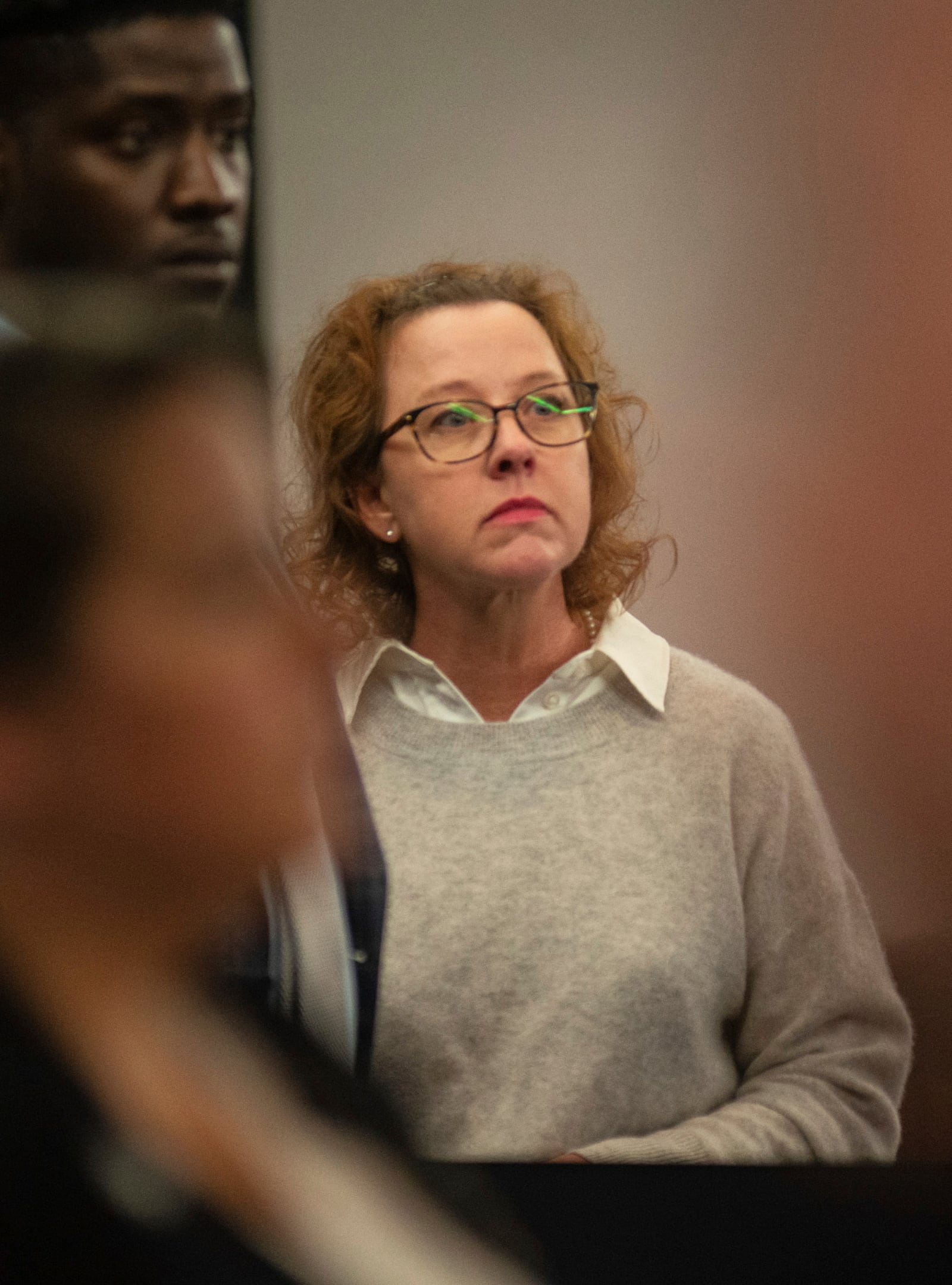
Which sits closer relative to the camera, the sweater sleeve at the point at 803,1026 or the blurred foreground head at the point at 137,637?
the blurred foreground head at the point at 137,637

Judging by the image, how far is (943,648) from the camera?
120 centimetres

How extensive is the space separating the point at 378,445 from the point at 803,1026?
615 mm

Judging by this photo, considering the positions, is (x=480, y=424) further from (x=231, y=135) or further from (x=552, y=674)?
(x=231, y=135)

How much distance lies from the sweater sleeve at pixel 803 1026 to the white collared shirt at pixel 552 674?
147 mm

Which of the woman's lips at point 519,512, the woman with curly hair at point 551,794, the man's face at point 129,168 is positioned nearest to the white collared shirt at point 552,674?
the woman with curly hair at point 551,794

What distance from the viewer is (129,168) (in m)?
1.09

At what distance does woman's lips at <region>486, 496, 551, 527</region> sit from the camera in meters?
1.15

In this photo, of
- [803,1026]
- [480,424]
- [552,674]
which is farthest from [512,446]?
[803,1026]

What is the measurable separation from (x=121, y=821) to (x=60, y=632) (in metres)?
0.14

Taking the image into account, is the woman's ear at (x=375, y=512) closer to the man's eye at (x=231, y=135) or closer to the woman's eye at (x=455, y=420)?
the woman's eye at (x=455, y=420)

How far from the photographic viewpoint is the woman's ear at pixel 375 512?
45.4 inches

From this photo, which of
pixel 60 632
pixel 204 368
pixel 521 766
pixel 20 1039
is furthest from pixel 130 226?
pixel 20 1039

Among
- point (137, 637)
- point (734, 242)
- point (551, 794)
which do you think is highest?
point (734, 242)

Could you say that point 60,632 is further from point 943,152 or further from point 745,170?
point 943,152
